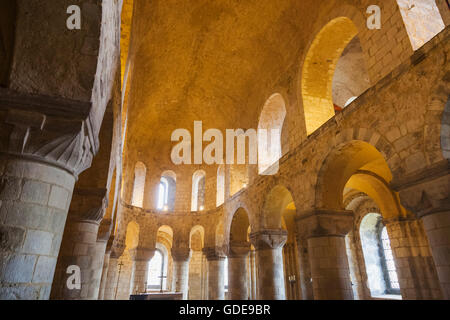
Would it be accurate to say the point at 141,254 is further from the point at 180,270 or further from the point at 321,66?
the point at 321,66

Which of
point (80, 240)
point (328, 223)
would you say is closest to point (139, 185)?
point (80, 240)

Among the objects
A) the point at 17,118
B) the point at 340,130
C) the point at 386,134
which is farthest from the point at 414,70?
the point at 17,118

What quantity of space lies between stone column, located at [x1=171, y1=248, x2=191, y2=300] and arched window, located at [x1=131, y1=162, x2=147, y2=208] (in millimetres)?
3164

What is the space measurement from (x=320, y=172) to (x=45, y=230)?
226 inches

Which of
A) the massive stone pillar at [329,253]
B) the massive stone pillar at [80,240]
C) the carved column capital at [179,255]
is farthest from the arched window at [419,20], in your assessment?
the carved column capital at [179,255]

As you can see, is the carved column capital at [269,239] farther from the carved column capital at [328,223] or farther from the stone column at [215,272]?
the stone column at [215,272]

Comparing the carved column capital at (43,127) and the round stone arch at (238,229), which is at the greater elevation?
the round stone arch at (238,229)

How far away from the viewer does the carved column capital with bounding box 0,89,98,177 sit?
2580mm

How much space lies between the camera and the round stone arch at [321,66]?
754 cm

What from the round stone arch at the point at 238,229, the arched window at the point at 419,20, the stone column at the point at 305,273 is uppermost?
the arched window at the point at 419,20

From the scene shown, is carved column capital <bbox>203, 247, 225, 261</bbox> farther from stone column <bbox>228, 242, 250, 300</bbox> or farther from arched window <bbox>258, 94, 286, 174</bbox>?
arched window <bbox>258, 94, 286, 174</bbox>

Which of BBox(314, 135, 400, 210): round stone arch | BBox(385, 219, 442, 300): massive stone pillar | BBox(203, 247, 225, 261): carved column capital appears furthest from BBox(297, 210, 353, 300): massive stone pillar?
BBox(203, 247, 225, 261): carved column capital

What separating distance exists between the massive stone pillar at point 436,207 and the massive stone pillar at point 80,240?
5.15 metres

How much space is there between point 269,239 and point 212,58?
7.39 metres
